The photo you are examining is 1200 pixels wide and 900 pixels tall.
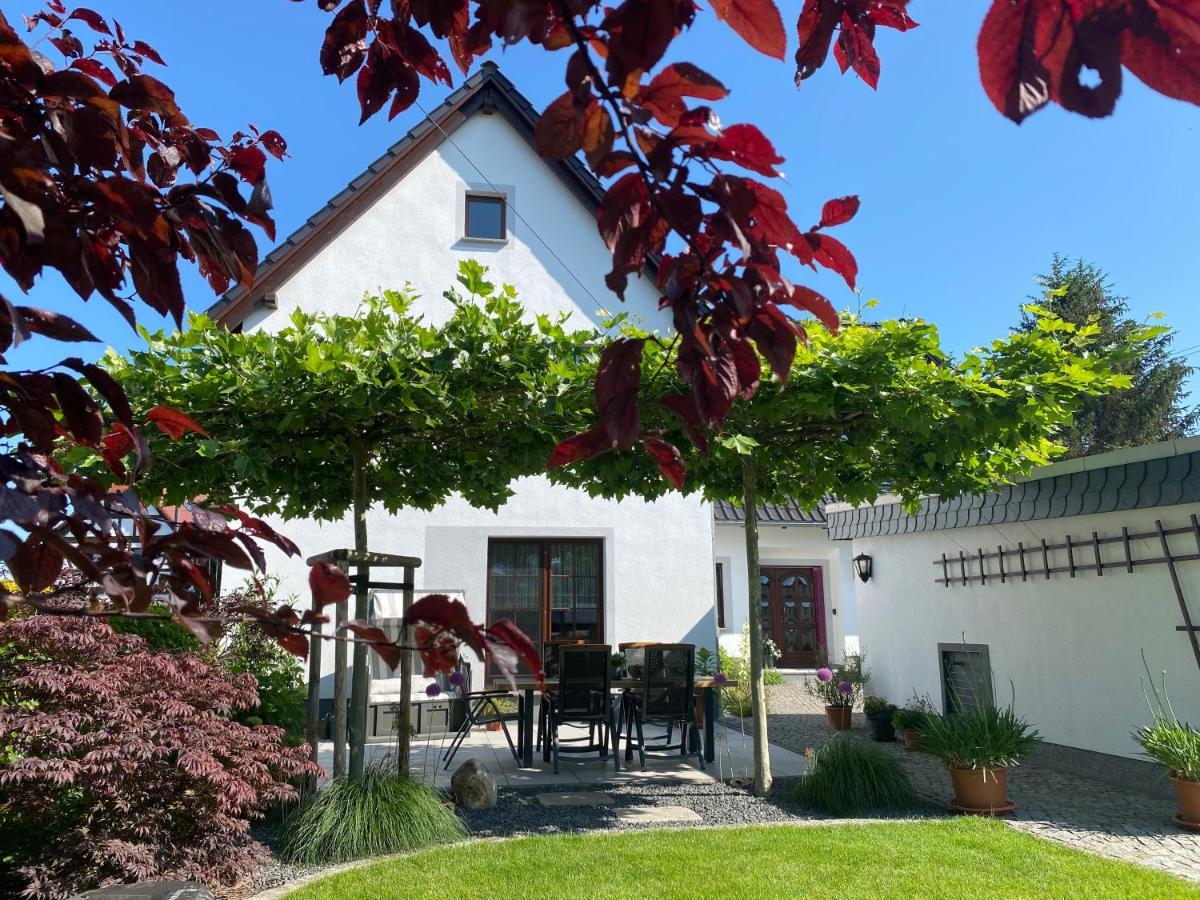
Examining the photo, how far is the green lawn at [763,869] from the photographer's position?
3.63m

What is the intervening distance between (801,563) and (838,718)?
5.85 metres

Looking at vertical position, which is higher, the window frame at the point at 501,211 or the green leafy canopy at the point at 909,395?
the window frame at the point at 501,211

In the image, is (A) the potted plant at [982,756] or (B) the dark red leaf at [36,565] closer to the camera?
(B) the dark red leaf at [36,565]

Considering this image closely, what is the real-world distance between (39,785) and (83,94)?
11.9 feet

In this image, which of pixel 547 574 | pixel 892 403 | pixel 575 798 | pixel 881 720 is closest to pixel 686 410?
pixel 892 403

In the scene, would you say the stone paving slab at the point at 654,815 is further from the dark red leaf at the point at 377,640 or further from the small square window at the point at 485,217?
the small square window at the point at 485,217

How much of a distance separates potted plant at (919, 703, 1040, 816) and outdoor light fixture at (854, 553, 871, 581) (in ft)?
13.1

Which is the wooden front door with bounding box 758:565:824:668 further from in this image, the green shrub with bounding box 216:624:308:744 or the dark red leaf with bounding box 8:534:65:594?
the dark red leaf with bounding box 8:534:65:594

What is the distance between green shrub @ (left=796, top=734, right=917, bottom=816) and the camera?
520cm

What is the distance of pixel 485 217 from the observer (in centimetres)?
1015

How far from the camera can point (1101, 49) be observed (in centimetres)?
55

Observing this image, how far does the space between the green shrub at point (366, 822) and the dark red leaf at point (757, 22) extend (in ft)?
14.7

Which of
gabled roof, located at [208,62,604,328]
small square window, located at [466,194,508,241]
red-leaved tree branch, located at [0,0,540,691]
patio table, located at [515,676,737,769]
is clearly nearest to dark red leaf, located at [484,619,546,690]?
red-leaved tree branch, located at [0,0,540,691]

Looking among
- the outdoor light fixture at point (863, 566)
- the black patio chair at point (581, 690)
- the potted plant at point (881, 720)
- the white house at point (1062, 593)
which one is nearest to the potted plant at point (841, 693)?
the potted plant at point (881, 720)
